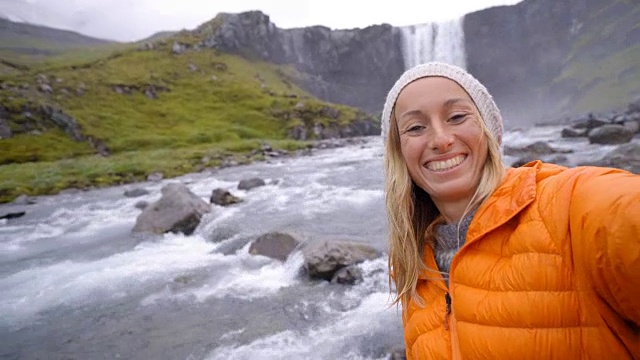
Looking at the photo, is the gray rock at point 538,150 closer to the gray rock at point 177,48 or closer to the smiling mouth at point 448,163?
the smiling mouth at point 448,163

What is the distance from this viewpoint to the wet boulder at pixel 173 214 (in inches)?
559

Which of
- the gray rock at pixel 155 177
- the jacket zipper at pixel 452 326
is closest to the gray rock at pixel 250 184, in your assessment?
the gray rock at pixel 155 177

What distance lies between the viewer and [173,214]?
14.5m

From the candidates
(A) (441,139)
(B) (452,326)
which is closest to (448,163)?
(A) (441,139)

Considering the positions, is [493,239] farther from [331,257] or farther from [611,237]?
[331,257]

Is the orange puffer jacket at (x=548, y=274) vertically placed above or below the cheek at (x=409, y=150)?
below

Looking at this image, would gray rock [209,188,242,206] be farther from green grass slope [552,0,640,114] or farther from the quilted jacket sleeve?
green grass slope [552,0,640,114]

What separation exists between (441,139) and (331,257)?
23.3 ft

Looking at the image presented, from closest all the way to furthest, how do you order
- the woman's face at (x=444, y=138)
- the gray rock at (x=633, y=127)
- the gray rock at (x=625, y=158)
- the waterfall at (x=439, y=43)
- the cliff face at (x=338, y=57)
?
the woman's face at (x=444, y=138) → the gray rock at (x=625, y=158) → the gray rock at (x=633, y=127) → the waterfall at (x=439, y=43) → the cliff face at (x=338, y=57)

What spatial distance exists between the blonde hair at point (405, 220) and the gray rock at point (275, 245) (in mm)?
7855

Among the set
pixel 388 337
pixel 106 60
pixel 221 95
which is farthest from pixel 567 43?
pixel 388 337

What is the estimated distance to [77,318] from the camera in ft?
27.7

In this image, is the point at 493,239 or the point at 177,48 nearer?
the point at 493,239

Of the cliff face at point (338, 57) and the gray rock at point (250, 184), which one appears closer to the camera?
the gray rock at point (250, 184)
